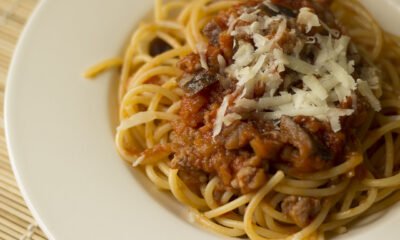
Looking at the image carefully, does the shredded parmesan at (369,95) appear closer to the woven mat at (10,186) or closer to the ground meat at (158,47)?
the ground meat at (158,47)

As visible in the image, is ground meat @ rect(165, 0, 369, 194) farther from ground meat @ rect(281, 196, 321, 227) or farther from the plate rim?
the plate rim

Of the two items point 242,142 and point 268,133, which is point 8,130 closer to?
point 242,142

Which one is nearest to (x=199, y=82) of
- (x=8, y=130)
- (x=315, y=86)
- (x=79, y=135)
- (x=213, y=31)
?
(x=213, y=31)

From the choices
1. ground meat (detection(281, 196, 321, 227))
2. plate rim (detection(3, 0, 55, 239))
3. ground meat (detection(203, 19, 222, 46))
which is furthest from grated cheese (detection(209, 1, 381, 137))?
plate rim (detection(3, 0, 55, 239))

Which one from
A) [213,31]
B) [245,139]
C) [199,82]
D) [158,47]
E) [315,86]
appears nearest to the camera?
[245,139]

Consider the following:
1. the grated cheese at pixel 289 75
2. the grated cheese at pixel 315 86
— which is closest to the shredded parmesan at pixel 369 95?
the grated cheese at pixel 289 75

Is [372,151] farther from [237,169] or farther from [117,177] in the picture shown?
[117,177]

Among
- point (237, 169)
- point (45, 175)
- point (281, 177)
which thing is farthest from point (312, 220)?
point (45, 175)
